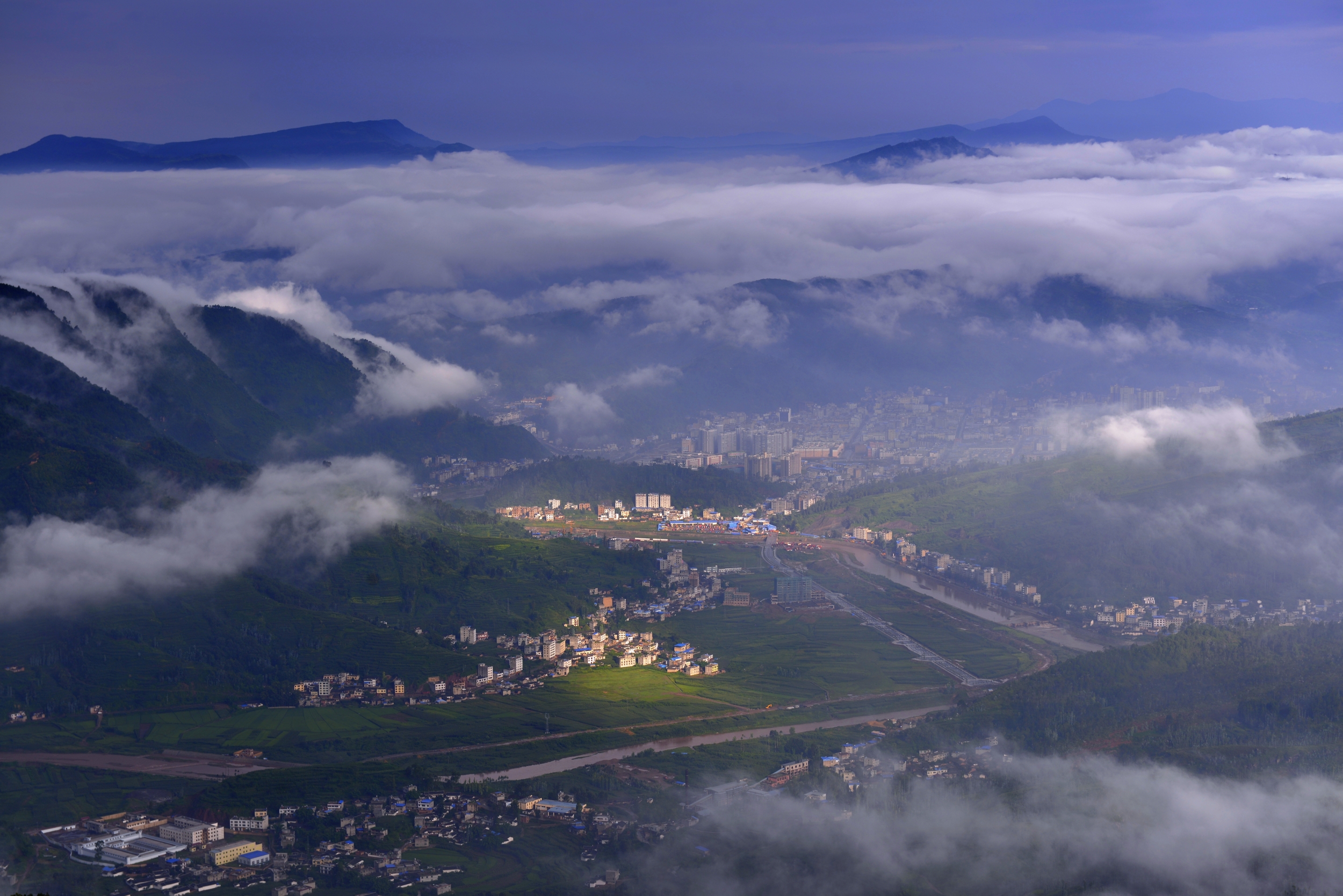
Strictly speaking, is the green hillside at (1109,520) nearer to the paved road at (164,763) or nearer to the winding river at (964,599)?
the winding river at (964,599)

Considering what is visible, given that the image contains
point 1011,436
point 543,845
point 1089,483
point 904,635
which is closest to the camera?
point 543,845

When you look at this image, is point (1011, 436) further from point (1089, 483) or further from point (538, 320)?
point (538, 320)

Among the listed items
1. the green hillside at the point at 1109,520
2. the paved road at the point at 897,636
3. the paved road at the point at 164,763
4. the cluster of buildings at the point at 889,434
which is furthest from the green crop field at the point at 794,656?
the cluster of buildings at the point at 889,434

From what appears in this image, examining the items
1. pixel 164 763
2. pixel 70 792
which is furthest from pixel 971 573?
pixel 70 792

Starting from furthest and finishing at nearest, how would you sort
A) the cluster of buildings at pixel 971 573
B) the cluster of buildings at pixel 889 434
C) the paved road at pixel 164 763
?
the cluster of buildings at pixel 889 434
the cluster of buildings at pixel 971 573
the paved road at pixel 164 763

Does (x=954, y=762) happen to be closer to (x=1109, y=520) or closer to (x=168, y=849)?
(x=168, y=849)

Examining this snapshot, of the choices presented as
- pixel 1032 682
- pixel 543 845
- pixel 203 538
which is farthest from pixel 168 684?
pixel 1032 682
